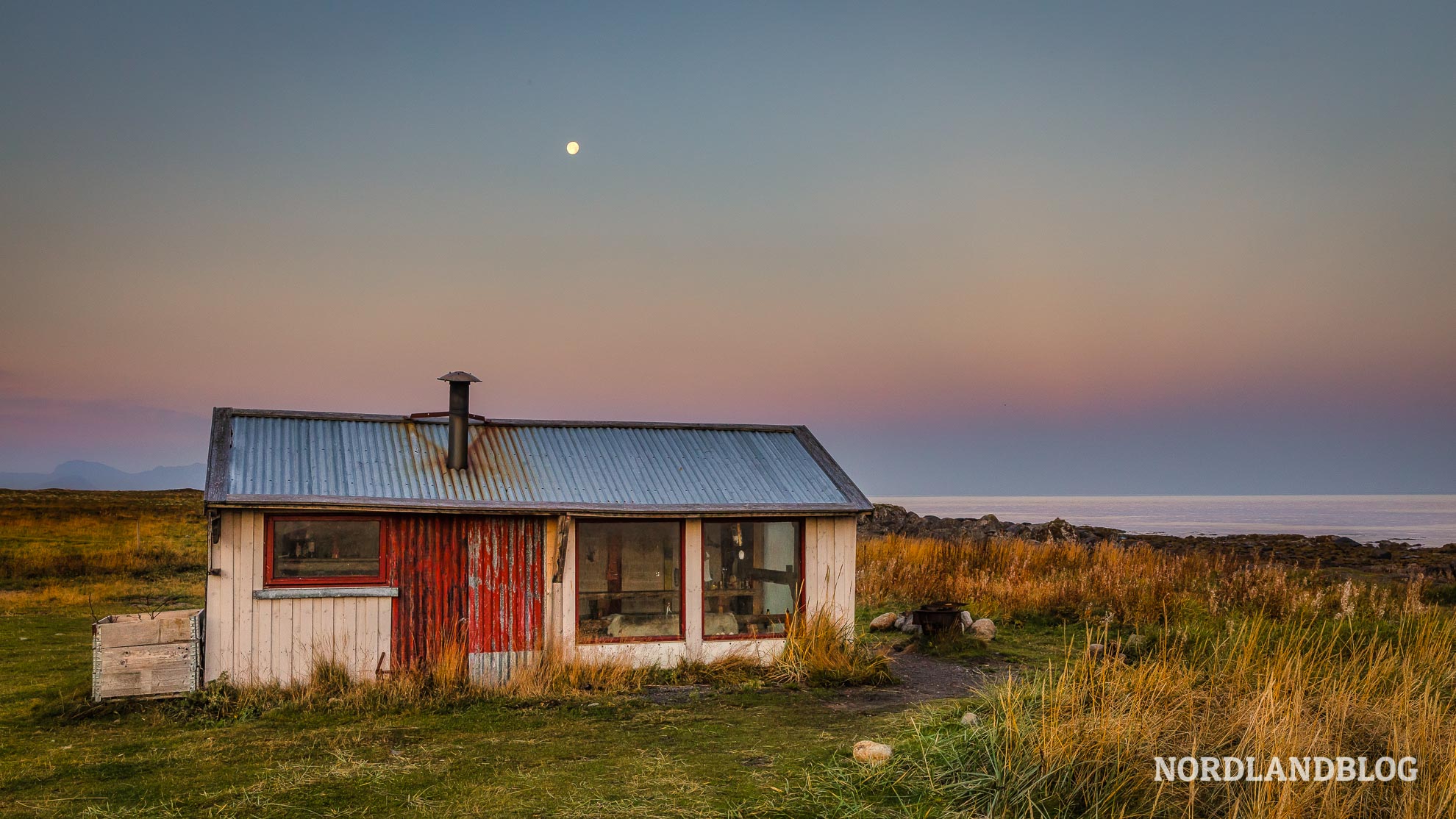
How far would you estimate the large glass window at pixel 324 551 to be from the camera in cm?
1138

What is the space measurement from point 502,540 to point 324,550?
6.57ft

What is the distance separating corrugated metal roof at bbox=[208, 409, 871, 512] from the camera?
1169 centimetres

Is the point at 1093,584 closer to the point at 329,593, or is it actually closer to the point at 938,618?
the point at 938,618

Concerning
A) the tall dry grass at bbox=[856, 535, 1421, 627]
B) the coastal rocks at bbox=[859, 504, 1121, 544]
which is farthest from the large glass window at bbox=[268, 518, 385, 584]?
the coastal rocks at bbox=[859, 504, 1121, 544]

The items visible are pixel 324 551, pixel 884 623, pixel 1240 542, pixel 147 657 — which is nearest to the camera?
pixel 147 657

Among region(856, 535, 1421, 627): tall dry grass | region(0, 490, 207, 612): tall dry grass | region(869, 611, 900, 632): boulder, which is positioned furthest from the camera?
region(0, 490, 207, 612): tall dry grass

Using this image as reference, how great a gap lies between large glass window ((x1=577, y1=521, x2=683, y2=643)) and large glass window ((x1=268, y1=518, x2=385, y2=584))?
7.98 feet

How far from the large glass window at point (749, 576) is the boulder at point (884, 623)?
3.48m

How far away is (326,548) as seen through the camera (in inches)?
466

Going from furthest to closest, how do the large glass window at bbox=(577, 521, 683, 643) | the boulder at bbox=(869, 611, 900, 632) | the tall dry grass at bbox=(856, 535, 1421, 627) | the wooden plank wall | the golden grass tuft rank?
1. the boulder at bbox=(869, 611, 900, 632)
2. the tall dry grass at bbox=(856, 535, 1421, 627)
3. the large glass window at bbox=(577, 521, 683, 643)
4. the golden grass tuft
5. the wooden plank wall

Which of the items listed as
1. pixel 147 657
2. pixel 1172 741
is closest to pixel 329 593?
pixel 147 657

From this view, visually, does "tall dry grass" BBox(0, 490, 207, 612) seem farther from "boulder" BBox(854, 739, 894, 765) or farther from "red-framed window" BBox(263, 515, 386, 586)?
"boulder" BBox(854, 739, 894, 765)

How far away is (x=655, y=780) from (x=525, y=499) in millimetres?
4978

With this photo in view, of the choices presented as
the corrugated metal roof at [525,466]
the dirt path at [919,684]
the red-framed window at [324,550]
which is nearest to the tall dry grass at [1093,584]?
the dirt path at [919,684]
